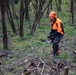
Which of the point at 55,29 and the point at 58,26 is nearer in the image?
the point at 58,26

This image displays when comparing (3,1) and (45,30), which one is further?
(45,30)

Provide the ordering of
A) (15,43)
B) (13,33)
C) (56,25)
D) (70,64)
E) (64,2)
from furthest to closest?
(64,2) < (13,33) < (15,43) < (56,25) < (70,64)

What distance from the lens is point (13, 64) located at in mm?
7754

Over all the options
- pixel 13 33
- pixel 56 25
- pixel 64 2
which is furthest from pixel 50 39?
pixel 64 2

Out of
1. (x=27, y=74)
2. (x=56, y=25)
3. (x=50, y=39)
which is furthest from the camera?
(x=50, y=39)

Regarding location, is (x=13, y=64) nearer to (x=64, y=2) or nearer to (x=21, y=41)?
(x=21, y=41)

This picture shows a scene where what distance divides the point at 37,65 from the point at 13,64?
1.33 meters

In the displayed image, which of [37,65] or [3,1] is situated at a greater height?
[3,1]

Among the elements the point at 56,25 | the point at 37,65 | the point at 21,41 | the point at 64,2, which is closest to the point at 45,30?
the point at 21,41

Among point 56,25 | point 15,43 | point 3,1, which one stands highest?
point 3,1

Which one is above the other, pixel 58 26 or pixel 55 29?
pixel 58 26

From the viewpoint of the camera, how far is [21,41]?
1223 cm

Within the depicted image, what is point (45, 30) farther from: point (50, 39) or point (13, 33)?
point (50, 39)

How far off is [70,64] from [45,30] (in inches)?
287
